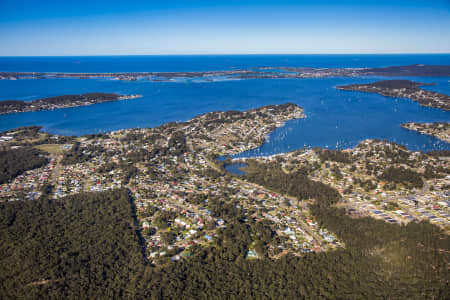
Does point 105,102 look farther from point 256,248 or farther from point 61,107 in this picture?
point 256,248

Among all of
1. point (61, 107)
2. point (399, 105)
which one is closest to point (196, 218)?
point (61, 107)

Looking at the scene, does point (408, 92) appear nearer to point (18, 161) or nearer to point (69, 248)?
point (69, 248)

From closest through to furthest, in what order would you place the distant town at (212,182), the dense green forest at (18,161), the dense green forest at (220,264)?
the dense green forest at (220,264)
the distant town at (212,182)
the dense green forest at (18,161)

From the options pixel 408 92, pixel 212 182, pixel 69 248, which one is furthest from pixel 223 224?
pixel 408 92

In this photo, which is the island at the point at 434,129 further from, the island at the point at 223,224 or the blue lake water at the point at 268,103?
the island at the point at 223,224

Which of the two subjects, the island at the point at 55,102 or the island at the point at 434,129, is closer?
the island at the point at 434,129

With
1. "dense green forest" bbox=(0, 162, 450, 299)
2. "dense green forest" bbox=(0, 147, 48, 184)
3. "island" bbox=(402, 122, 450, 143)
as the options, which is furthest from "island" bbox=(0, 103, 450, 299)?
"island" bbox=(402, 122, 450, 143)

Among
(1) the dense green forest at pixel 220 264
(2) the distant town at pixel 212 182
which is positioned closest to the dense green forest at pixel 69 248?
(1) the dense green forest at pixel 220 264
